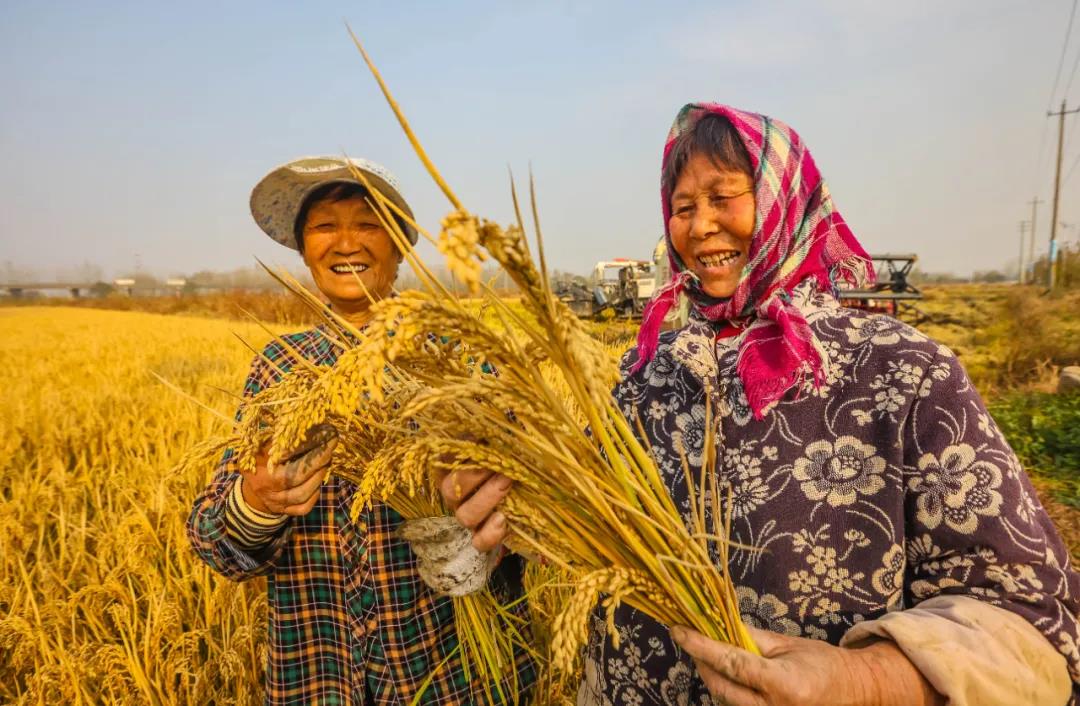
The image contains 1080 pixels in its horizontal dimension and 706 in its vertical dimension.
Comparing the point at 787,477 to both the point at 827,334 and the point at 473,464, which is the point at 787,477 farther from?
the point at 473,464

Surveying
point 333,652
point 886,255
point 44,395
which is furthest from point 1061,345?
point 44,395

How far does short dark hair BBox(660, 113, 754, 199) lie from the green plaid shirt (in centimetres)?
115

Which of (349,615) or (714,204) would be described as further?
(349,615)

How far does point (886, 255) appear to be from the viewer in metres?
10.7

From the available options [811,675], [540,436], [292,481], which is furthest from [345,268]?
[811,675]

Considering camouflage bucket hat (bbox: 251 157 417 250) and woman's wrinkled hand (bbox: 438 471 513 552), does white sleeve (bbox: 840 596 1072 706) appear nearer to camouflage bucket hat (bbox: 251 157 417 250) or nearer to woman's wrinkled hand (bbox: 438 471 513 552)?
woman's wrinkled hand (bbox: 438 471 513 552)

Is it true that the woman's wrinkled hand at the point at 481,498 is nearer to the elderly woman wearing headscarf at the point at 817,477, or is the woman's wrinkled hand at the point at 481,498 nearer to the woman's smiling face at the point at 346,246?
the elderly woman wearing headscarf at the point at 817,477

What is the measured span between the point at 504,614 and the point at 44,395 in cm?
519

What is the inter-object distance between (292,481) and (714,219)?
111 centimetres

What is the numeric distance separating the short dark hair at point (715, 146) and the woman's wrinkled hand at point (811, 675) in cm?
97

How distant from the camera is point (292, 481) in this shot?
1148 mm

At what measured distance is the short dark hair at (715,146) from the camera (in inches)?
49.6

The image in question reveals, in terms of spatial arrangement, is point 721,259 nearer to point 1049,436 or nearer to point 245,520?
point 245,520

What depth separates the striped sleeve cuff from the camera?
51.0 inches
